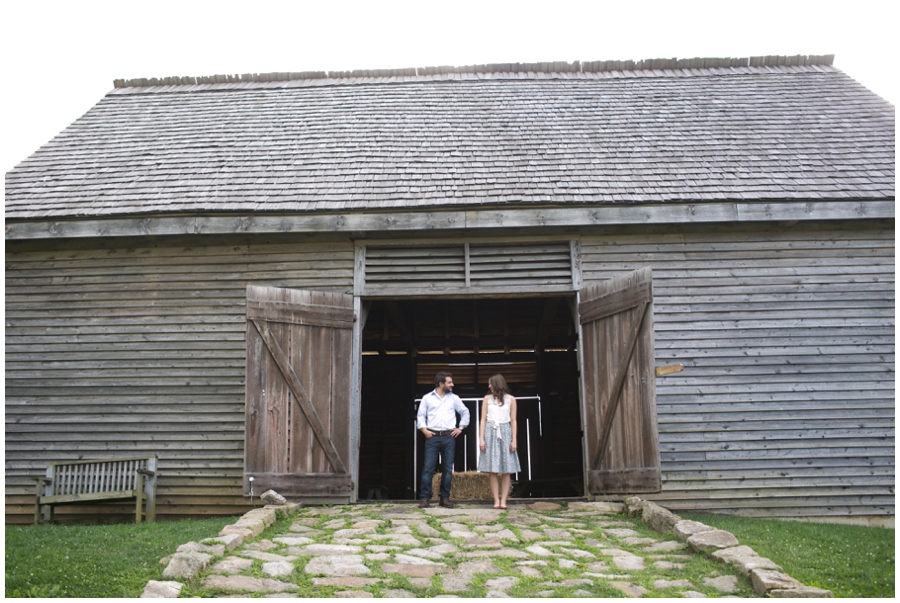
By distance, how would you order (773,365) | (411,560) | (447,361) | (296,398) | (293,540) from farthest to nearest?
(447,361) < (773,365) < (296,398) < (293,540) < (411,560)

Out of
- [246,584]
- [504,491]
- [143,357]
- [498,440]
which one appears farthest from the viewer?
[143,357]

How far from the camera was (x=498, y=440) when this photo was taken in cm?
832

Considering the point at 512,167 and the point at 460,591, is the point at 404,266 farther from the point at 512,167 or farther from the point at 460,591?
the point at 460,591

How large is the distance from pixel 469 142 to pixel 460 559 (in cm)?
640

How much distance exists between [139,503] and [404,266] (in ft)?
12.7

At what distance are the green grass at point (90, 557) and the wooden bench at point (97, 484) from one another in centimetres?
119

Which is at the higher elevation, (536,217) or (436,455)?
(536,217)

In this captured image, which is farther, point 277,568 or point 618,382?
point 618,382

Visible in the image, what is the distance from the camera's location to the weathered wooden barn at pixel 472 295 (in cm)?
863

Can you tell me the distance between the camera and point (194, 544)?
5543 mm

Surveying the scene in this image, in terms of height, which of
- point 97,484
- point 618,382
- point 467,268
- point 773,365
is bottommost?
point 97,484

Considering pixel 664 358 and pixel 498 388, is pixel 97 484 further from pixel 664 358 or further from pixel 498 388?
pixel 664 358

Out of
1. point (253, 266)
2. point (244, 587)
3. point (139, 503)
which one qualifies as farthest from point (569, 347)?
point (244, 587)

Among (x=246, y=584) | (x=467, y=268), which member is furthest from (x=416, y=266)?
(x=246, y=584)
